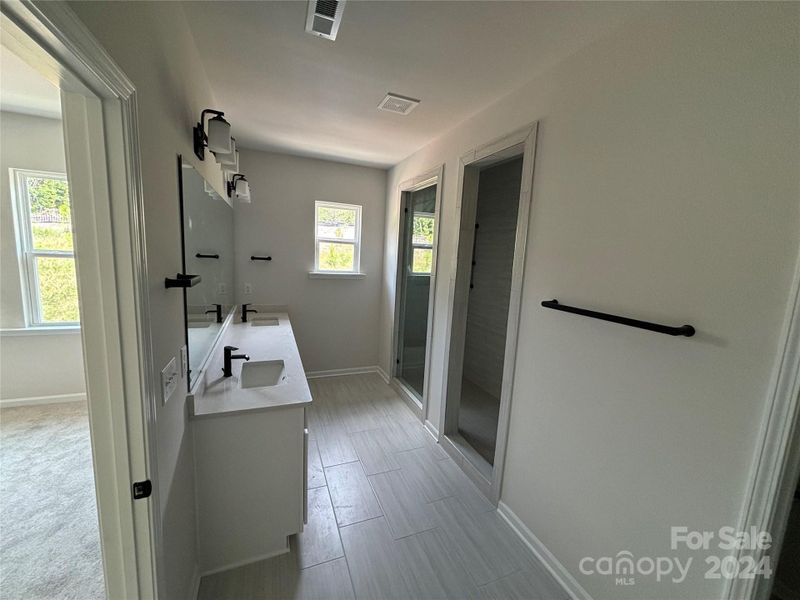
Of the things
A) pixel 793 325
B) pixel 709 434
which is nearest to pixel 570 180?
pixel 793 325

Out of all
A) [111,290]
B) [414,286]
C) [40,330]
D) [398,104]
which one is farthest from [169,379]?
[40,330]

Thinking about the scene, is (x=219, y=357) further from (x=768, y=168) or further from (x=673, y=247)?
(x=768, y=168)

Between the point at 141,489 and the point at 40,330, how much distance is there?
3.15 meters

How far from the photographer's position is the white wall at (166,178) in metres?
0.85

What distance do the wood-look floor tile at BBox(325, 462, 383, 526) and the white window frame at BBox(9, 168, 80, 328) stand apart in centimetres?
298

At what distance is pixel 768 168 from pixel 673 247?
303mm

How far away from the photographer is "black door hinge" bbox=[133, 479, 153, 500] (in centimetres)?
88

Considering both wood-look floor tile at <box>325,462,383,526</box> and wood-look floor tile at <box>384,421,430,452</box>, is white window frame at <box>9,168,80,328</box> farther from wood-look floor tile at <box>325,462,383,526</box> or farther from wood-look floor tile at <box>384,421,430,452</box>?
wood-look floor tile at <box>384,421,430,452</box>

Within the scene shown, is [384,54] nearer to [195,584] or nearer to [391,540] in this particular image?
[391,540]

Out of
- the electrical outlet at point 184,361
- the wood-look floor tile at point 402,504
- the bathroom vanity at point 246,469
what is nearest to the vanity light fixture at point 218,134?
the electrical outlet at point 184,361

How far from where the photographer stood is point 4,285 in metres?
2.67

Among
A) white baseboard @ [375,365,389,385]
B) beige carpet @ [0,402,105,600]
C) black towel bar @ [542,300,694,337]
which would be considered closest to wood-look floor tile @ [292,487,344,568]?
beige carpet @ [0,402,105,600]

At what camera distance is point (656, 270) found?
3.87 ft

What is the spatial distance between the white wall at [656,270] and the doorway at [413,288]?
1.48 metres
